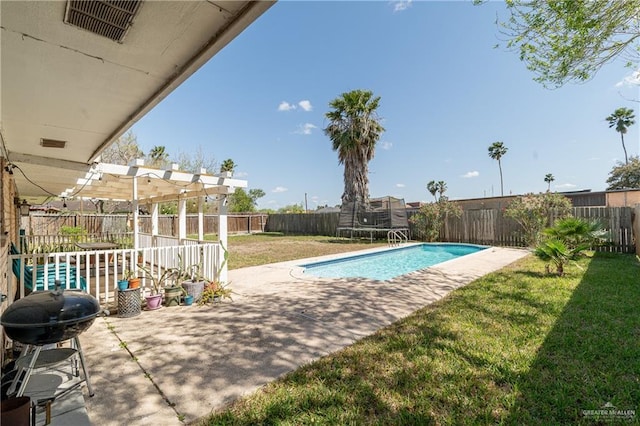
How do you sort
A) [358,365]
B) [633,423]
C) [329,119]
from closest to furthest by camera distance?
[633,423] → [358,365] → [329,119]

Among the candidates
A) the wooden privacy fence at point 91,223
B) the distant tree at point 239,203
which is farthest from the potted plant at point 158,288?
the distant tree at point 239,203

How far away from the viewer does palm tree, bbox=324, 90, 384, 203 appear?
56.9ft

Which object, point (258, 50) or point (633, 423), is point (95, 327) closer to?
point (633, 423)

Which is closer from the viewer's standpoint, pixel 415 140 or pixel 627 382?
pixel 627 382

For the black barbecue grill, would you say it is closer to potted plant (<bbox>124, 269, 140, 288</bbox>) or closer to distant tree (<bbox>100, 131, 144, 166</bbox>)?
potted plant (<bbox>124, 269, 140, 288</bbox>)

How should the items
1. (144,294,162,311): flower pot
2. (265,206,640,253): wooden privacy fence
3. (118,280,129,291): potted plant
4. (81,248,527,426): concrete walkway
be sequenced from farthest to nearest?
1. (265,206,640,253): wooden privacy fence
2. (144,294,162,311): flower pot
3. (118,280,129,291): potted plant
4. (81,248,527,426): concrete walkway

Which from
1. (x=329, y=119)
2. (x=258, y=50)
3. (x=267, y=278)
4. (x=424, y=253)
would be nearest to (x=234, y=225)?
(x=329, y=119)

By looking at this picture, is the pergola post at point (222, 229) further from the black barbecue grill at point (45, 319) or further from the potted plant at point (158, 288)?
the black barbecue grill at point (45, 319)

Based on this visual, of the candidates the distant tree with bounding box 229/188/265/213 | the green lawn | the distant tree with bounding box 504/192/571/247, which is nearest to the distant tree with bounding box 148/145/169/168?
the distant tree with bounding box 229/188/265/213

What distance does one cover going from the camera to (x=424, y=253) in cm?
1258

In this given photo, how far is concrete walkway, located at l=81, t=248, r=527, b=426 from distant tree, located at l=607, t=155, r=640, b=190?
33134mm

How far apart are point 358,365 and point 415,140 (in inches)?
880

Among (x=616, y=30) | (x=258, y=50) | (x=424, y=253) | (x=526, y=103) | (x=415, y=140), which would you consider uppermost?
(x=258, y=50)

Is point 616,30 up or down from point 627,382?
up
